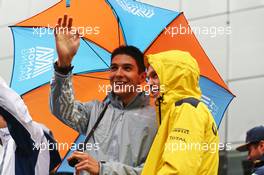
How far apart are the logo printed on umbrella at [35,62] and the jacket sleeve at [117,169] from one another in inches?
83.2

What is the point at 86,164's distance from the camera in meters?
4.14

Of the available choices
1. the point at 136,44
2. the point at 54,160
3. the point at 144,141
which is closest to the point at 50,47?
the point at 136,44

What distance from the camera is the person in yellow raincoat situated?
12.9 feet

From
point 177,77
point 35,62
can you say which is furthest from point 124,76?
point 35,62

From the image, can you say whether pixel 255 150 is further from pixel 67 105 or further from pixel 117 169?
pixel 117 169

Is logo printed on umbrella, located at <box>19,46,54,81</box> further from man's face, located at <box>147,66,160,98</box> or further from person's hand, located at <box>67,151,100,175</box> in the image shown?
person's hand, located at <box>67,151,100,175</box>

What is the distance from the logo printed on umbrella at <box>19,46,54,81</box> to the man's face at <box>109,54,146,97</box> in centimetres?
147

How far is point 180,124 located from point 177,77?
1.12 ft

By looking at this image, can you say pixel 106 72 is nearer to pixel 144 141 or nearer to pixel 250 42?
pixel 144 141

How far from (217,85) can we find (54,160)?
1627mm

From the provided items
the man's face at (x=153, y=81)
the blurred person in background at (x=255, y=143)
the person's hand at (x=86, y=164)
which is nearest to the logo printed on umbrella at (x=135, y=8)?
the blurred person in background at (x=255, y=143)

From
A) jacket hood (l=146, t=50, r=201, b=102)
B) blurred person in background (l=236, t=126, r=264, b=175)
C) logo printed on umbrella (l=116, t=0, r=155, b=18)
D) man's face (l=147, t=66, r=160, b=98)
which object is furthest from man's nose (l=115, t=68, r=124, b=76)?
blurred person in background (l=236, t=126, r=264, b=175)

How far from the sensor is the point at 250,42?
9.59m

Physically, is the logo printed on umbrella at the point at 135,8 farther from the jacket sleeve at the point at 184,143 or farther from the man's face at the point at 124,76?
the jacket sleeve at the point at 184,143
